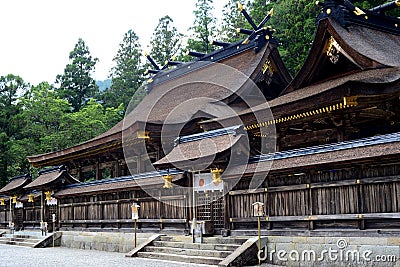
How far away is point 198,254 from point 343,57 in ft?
23.9

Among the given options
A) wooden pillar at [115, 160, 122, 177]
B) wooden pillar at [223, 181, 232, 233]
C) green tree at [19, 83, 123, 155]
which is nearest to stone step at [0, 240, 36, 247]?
wooden pillar at [115, 160, 122, 177]

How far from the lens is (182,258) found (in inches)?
552

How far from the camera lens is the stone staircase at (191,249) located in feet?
44.2

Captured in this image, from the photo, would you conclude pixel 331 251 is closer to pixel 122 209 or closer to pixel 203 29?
pixel 122 209

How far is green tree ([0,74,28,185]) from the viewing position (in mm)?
38219

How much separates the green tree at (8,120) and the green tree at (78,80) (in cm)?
712

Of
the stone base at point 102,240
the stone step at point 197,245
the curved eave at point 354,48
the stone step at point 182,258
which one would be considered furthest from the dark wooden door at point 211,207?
the curved eave at point 354,48

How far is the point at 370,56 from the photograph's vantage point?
13.8m

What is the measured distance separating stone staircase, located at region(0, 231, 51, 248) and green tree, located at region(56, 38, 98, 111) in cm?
2411

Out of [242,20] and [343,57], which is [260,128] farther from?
[242,20]

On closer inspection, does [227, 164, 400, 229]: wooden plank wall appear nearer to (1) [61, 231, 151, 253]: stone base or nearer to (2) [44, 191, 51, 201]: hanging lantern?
(1) [61, 231, 151, 253]: stone base

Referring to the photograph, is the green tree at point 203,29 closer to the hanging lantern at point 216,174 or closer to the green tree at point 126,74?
the green tree at point 126,74

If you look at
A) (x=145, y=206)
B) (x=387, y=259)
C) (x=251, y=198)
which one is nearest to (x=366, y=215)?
(x=387, y=259)

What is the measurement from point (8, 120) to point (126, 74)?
14.0 meters
